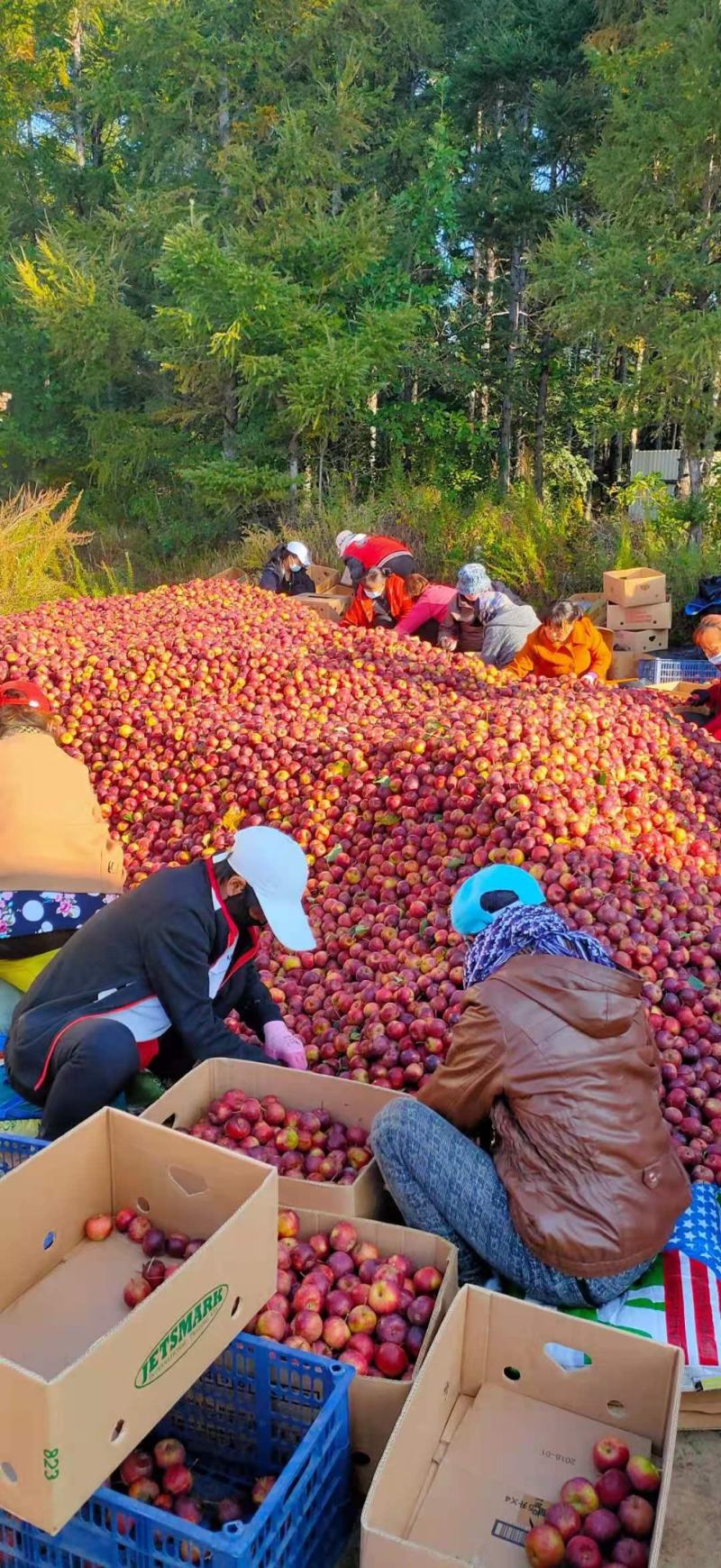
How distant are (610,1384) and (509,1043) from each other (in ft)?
2.29

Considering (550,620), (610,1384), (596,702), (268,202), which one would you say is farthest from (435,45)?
(610,1384)

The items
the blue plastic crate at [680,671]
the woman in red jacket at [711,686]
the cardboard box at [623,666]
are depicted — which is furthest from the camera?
the cardboard box at [623,666]

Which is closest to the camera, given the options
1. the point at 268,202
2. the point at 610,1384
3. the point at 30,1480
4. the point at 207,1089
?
the point at 30,1480

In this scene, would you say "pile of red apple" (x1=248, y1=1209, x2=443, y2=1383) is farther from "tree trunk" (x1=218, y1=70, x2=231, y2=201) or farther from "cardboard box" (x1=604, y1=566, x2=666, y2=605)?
"tree trunk" (x1=218, y1=70, x2=231, y2=201)

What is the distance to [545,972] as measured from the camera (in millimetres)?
2389

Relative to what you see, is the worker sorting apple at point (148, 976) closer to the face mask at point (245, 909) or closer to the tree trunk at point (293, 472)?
the face mask at point (245, 909)

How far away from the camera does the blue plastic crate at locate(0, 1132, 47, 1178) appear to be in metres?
2.58

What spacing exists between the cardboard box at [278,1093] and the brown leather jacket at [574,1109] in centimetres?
49

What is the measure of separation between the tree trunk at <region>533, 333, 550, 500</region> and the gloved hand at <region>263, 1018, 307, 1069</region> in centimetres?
1353

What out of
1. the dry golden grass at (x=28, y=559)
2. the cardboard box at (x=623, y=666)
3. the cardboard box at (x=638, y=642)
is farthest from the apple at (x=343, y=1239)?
the dry golden grass at (x=28, y=559)

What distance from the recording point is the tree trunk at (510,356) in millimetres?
15477

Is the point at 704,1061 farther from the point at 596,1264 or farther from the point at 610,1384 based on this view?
the point at 610,1384

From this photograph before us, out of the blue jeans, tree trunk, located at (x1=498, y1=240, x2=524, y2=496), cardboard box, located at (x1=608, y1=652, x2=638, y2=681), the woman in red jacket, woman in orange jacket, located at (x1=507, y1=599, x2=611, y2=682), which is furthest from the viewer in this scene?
tree trunk, located at (x1=498, y1=240, x2=524, y2=496)

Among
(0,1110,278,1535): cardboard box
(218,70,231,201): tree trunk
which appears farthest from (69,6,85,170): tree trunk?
(0,1110,278,1535): cardboard box
